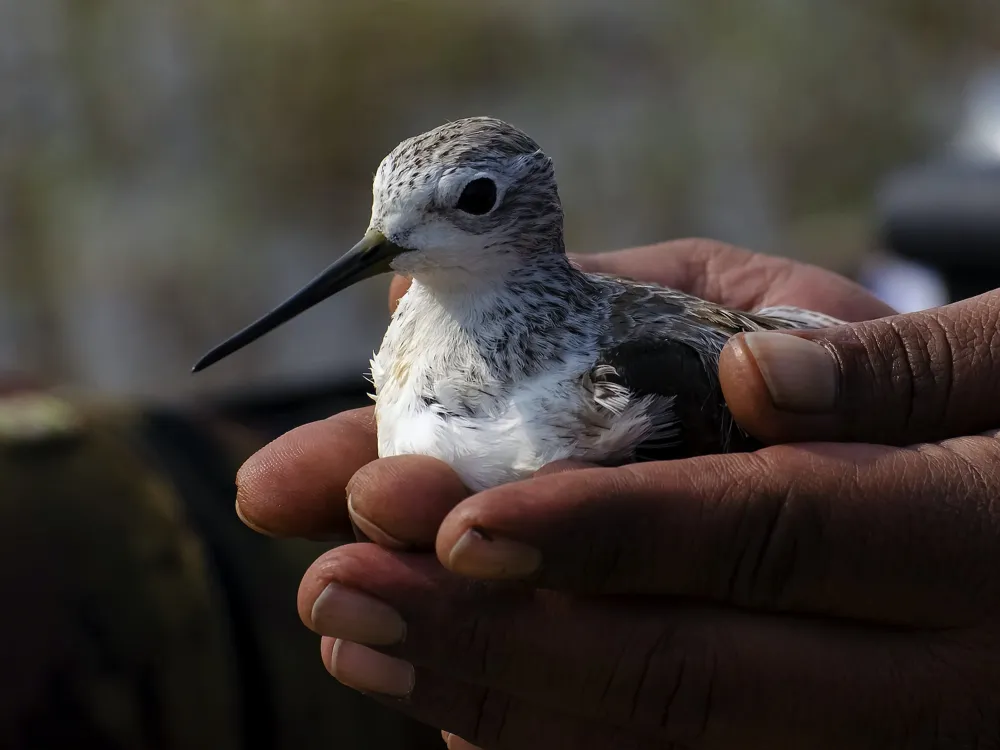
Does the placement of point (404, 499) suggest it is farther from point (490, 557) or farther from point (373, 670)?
point (373, 670)

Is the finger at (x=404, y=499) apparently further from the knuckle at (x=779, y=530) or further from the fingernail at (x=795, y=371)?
the fingernail at (x=795, y=371)

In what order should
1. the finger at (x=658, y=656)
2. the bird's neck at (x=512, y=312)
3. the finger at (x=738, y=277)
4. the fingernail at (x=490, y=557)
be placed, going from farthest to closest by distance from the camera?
the finger at (x=738, y=277), the bird's neck at (x=512, y=312), the finger at (x=658, y=656), the fingernail at (x=490, y=557)

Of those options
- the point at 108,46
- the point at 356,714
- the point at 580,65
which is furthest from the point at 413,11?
the point at 356,714

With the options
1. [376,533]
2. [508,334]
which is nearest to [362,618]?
[376,533]

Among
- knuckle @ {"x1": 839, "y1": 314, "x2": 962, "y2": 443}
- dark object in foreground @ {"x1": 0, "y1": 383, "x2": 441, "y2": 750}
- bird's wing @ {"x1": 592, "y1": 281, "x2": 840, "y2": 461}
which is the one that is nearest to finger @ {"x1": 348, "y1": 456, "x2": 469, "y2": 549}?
bird's wing @ {"x1": 592, "y1": 281, "x2": 840, "y2": 461}

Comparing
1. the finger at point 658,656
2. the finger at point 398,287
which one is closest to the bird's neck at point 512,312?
the finger at point 658,656

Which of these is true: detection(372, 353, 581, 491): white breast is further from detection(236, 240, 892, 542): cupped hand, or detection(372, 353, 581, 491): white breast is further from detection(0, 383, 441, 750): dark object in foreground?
detection(0, 383, 441, 750): dark object in foreground
